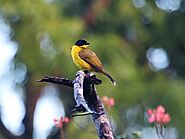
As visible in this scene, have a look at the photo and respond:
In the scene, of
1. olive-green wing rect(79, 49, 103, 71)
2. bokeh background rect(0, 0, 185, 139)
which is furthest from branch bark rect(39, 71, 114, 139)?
bokeh background rect(0, 0, 185, 139)

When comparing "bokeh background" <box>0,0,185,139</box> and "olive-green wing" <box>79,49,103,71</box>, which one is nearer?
"olive-green wing" <box>79,49,103,71</box>

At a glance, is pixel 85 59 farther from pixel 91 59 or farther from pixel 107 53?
pixel 107 53

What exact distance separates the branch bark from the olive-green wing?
70.0 inches

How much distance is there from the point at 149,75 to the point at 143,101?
36.7 inches

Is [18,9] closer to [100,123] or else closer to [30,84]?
[30,84]

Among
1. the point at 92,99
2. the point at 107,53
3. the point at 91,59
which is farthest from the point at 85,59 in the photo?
the point at 107,53

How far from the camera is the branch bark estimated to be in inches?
69.9

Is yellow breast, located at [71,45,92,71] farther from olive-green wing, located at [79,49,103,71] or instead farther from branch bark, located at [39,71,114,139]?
branch bark, located at [39,71,114,139]

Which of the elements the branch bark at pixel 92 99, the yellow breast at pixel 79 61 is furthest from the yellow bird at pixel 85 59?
the branch bark at pixel 92 99

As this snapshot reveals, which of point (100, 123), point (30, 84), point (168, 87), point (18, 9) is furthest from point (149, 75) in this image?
point (100, 123)

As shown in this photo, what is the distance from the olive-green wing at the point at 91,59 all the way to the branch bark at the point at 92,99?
1779 millimetres

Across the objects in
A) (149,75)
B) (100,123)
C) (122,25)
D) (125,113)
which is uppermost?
(122,25)

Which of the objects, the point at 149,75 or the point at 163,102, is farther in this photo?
the point at 149,75

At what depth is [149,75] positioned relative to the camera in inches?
396
